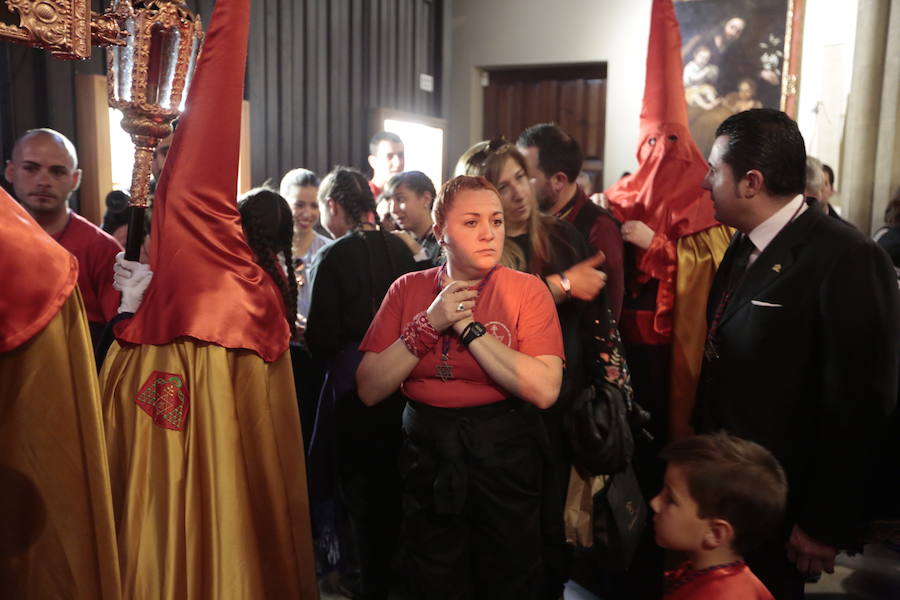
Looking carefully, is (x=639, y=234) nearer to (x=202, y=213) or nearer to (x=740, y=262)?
(x=740, y=262)

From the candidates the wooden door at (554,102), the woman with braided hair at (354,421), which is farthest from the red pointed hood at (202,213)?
the wooden door at (554,102)

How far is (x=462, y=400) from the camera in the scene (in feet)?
5.51

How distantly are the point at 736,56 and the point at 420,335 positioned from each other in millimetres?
6017

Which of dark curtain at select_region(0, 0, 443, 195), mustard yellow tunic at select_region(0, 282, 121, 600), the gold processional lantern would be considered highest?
dark curtain at select_region(0, 0, 443, 195)

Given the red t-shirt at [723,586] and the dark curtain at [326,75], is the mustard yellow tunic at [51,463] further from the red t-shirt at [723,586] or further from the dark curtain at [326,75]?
the dark curtain at [326,75]

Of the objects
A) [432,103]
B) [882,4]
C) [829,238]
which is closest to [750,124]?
[829,238]

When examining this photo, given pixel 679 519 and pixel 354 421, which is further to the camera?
pixel 354 421

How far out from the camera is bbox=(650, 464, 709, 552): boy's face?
4.31 feet

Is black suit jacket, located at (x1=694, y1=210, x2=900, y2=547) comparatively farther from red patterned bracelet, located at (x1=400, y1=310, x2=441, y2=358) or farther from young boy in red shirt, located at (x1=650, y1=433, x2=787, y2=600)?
red patterned bracelet, located at (x1=400, y1=310, x2=441, y2=358)

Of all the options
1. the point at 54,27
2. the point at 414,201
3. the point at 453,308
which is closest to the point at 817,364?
the point at 453,308

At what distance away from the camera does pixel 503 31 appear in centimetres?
742

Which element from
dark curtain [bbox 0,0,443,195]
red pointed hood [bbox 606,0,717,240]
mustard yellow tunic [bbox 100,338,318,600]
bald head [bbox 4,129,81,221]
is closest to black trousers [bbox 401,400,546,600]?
mustard yellow tunic [bbox 100,338,318,600]

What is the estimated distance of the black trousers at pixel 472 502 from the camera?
5.48ft

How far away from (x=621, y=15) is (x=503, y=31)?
1.22 meters
